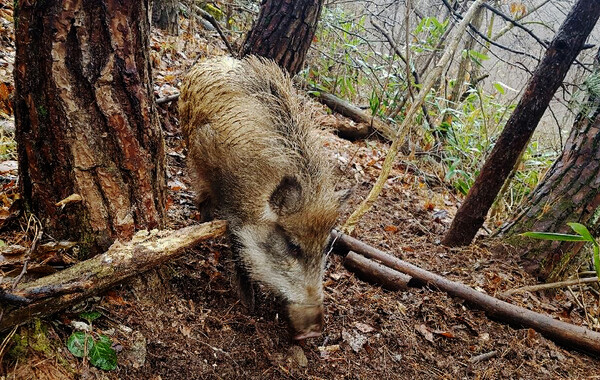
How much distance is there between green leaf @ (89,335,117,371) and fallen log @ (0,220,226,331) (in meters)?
0.21

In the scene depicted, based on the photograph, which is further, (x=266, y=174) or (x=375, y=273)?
(x=375, y=273)

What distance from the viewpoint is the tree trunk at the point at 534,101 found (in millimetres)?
3270

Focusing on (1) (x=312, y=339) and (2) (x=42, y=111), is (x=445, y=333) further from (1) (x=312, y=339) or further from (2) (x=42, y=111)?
(2) (x=42, y=111)

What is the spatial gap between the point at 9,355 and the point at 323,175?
194 centimetres

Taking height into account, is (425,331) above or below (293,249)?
below

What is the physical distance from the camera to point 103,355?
185 centimetres

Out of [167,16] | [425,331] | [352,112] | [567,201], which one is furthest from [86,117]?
[167,16]

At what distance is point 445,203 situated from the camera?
5633 mm

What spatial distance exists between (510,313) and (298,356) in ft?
5.38

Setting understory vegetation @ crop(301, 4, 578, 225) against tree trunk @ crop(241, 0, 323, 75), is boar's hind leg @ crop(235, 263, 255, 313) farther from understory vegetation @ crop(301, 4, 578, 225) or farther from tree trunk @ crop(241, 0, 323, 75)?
understory vegetation @ crop(301, 4, 578, 225)

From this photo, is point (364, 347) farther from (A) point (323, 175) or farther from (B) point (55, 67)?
(B) point (55, 67)

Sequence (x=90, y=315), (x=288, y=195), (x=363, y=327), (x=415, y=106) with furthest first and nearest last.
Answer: (x=415, y=106), (x=363, y=327), (x=288, y=195), (x=90, y=315)

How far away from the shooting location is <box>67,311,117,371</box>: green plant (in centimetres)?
182

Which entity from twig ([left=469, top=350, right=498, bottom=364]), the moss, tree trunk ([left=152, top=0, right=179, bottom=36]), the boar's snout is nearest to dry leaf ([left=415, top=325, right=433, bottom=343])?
twig ([left=469, top=350, right=498, bottom=364])
